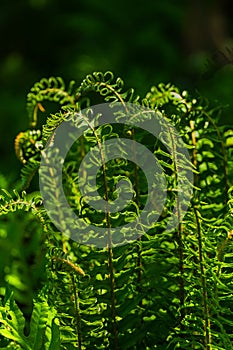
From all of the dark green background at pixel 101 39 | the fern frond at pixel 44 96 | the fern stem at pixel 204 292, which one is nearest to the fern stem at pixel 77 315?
the fern stem at pixel 204 292

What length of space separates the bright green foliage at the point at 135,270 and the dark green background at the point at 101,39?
251 cm

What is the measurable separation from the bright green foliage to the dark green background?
2.51 metres

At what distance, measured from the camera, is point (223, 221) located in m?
0.72

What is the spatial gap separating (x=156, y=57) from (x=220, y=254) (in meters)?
3.35

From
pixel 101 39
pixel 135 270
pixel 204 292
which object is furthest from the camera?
pixel 101 39

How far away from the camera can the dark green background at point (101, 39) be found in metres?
3.89

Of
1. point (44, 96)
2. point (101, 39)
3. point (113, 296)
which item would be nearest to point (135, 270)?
point (113, 296)

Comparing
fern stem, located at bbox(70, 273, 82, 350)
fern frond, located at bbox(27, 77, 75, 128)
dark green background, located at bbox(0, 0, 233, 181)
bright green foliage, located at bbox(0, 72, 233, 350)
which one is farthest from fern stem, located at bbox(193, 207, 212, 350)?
dark green background, located at bbox(0, 0, 233, 181)

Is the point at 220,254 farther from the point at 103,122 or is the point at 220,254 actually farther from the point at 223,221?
the point at 103,122

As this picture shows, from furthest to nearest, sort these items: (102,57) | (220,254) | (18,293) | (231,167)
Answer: (102,57) < (18,293) < (231,167) < (220,254)

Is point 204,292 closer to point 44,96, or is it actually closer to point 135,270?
point 135,270

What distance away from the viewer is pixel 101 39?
4.18 metres

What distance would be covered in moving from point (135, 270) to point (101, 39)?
11.5 feet

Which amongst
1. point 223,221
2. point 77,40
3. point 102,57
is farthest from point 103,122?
point 77,40
